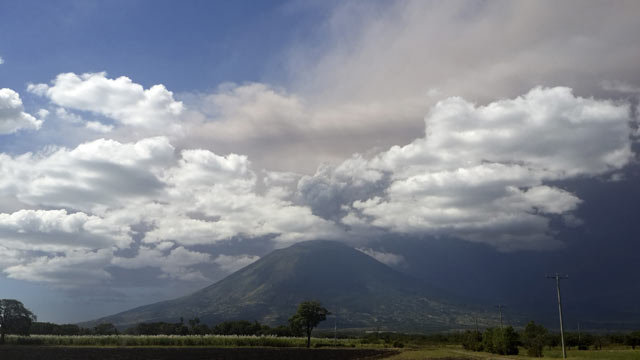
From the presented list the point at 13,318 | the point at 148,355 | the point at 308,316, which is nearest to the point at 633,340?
the point at 308,316

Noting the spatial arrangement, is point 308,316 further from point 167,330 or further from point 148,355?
point 167,330

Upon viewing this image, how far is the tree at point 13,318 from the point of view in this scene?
117250 millimetres

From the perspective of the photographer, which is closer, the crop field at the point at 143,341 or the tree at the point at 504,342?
the tree at the point at 504,342

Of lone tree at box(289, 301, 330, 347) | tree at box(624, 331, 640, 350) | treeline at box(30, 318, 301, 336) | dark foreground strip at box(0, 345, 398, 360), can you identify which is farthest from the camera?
treeline at box(30, 318, 301, 336)

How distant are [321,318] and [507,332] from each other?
47879 millimetres

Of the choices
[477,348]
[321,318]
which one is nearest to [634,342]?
[477,348]

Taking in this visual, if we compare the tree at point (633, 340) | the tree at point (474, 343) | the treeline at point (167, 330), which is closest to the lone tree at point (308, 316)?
the treeline at point (167, 330)

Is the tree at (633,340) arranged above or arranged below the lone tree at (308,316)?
below

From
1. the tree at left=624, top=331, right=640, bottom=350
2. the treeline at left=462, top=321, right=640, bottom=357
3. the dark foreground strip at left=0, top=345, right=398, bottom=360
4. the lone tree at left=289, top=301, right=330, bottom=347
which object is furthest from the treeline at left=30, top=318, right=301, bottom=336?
the tree at left=624, top=331, right=640, bottom=350

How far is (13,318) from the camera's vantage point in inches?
4653

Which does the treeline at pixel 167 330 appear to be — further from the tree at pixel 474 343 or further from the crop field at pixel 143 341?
the tree at pixel 474 343

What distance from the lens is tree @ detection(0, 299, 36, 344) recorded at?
117 m

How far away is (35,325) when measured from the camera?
153500 millimetres

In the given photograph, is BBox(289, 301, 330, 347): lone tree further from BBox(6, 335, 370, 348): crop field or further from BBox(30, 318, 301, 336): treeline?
BBox(30, 318, 301, 336): treeline
